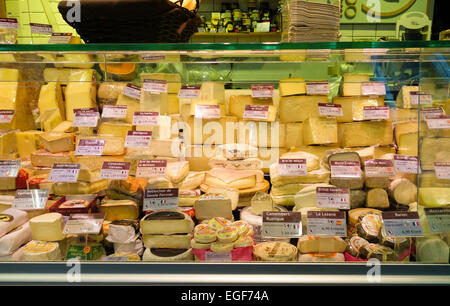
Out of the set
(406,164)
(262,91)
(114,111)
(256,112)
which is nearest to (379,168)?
(406,164)

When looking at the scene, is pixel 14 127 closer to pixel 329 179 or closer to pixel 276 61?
pixel 276 61

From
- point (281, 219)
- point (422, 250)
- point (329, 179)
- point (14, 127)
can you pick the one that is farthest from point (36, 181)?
point (422, 250)

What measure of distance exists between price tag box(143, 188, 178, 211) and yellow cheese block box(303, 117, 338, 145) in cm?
88

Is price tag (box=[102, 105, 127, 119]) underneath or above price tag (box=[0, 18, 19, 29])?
underneath

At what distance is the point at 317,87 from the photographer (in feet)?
6.19

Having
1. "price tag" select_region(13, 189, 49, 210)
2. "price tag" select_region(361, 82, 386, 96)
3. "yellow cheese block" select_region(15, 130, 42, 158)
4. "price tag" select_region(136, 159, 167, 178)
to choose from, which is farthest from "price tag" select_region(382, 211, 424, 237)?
"yellow cheese block" select_region(15, 130, 42, 158)

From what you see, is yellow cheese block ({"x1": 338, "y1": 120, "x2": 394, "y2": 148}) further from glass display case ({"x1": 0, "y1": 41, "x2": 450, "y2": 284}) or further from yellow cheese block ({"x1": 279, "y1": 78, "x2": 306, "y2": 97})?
yellow cheese block ({"x1": 279, "y1": 78, "x2": 306, "y2": 97})

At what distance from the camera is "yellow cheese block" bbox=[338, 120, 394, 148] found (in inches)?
72.4

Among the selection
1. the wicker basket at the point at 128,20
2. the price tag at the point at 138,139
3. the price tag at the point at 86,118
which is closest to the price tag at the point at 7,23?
the wicker basket at the point at 128,20

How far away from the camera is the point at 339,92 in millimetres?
2037

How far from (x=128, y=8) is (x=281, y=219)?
1005mm

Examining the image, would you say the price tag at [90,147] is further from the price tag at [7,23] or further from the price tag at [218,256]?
the price tag at [7,23]

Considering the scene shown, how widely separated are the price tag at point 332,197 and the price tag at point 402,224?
0.52 feet

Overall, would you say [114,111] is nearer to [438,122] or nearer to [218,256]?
[218,256]
